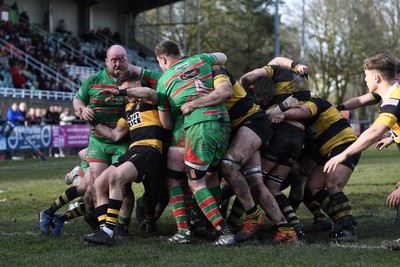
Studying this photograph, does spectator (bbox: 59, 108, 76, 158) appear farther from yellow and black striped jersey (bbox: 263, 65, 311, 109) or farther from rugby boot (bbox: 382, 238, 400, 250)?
rugby boot (bbox: 382, 238, 400, 250)

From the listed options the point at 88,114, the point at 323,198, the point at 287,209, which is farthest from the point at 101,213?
the point at 323,198

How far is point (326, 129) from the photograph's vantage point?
27.3ft

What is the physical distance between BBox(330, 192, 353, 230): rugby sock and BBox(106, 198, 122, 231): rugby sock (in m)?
2.52

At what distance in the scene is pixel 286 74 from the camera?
841 centimetres

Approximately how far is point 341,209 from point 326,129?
3.41ft

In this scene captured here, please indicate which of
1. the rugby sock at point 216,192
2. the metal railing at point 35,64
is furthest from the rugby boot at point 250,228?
the metal railing at point 35,64

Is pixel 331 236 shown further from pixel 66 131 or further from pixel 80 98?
pixel 66 131

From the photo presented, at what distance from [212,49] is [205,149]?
4877cm

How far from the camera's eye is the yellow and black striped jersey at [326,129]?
8258mm

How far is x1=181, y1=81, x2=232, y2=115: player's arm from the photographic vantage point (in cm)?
725

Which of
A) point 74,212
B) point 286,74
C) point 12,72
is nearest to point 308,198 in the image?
point 286,74

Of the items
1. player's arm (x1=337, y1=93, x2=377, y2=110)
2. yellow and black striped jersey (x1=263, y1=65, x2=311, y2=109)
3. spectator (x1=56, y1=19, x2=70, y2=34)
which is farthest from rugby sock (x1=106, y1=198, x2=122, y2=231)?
spectator (x1=56, y1=19, x2=70, y2=34)

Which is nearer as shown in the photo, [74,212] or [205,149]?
[205,149]

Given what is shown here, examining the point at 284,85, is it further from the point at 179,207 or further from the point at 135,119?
the point at 179,207
